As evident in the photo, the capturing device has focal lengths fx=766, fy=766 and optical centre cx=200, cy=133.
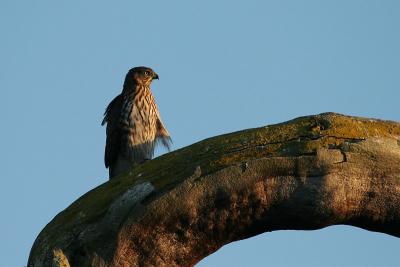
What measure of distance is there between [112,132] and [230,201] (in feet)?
22.0

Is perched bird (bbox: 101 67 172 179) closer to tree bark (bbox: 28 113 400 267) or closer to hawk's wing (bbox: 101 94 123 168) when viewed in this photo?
hawk's wing (bbox: 101 94 123 168)

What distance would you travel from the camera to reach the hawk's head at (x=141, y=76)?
10.9 metres

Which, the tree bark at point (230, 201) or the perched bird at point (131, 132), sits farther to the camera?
the perched bird at point (131, 132)

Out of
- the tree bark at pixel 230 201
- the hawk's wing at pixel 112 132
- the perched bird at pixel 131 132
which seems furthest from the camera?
the hawk's wing at pixel 112 132

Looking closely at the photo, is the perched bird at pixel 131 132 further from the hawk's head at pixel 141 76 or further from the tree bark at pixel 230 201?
the tree bark at pixel 230 201

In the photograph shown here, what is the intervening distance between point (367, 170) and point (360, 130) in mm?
232

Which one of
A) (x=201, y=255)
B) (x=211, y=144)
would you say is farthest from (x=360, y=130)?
(x=201, y=255)

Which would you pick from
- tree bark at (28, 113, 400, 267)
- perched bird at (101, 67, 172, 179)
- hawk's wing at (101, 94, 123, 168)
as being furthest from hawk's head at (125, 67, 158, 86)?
tree bark at (28, 113, 400, 267)

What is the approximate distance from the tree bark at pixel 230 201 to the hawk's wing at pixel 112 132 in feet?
21.1

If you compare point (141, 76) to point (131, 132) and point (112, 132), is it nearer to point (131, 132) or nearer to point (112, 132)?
point (112, 132)

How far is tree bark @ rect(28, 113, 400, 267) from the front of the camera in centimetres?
341

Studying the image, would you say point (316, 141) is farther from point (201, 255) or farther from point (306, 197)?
point (201, 255)

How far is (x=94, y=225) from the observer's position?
344cm

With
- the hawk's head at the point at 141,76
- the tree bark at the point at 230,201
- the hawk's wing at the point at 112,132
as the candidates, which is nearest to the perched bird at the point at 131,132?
the hawk's wing at the point at 112,132
